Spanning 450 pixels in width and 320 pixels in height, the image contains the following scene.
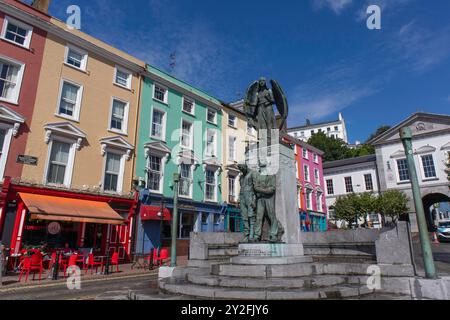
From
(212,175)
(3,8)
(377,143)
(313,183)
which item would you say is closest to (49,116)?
(3,8)

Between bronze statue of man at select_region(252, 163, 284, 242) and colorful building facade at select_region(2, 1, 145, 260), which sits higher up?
colorful building facade at select_region(2, 1, 145, 260)

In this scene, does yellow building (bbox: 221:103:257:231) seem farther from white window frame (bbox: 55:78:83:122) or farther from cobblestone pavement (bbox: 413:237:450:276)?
cobblestone pavement (bbox: 413:237:450:276)

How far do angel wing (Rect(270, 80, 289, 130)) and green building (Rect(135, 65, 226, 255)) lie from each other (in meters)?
12.8

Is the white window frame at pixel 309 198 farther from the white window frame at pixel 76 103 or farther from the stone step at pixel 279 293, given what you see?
the stone step at pixel 279 293

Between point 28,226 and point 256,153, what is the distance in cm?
1308

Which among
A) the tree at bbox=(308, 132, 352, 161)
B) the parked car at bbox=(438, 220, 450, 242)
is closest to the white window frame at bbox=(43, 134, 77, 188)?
the parked car at bbox=(438, 220, 450, 242)

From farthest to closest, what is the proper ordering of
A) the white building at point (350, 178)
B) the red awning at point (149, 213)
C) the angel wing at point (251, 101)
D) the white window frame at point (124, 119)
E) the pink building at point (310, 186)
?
1. the white building at point (350, 178)
2. the pink building at point (310, 186)
3. the white window frame at point (124, 119)
4. the red awning at point (149, 213)
5. the angel wing at point (251, 101)

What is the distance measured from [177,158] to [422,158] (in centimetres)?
3008

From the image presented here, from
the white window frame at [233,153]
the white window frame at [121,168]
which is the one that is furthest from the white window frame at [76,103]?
the white window frame at [233,153]

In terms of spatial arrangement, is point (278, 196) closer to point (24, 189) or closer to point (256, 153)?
point (256, 153)

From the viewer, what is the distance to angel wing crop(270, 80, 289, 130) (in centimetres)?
910

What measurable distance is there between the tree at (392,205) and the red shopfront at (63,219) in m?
25.8

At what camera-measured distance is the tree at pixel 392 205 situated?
104 feet
